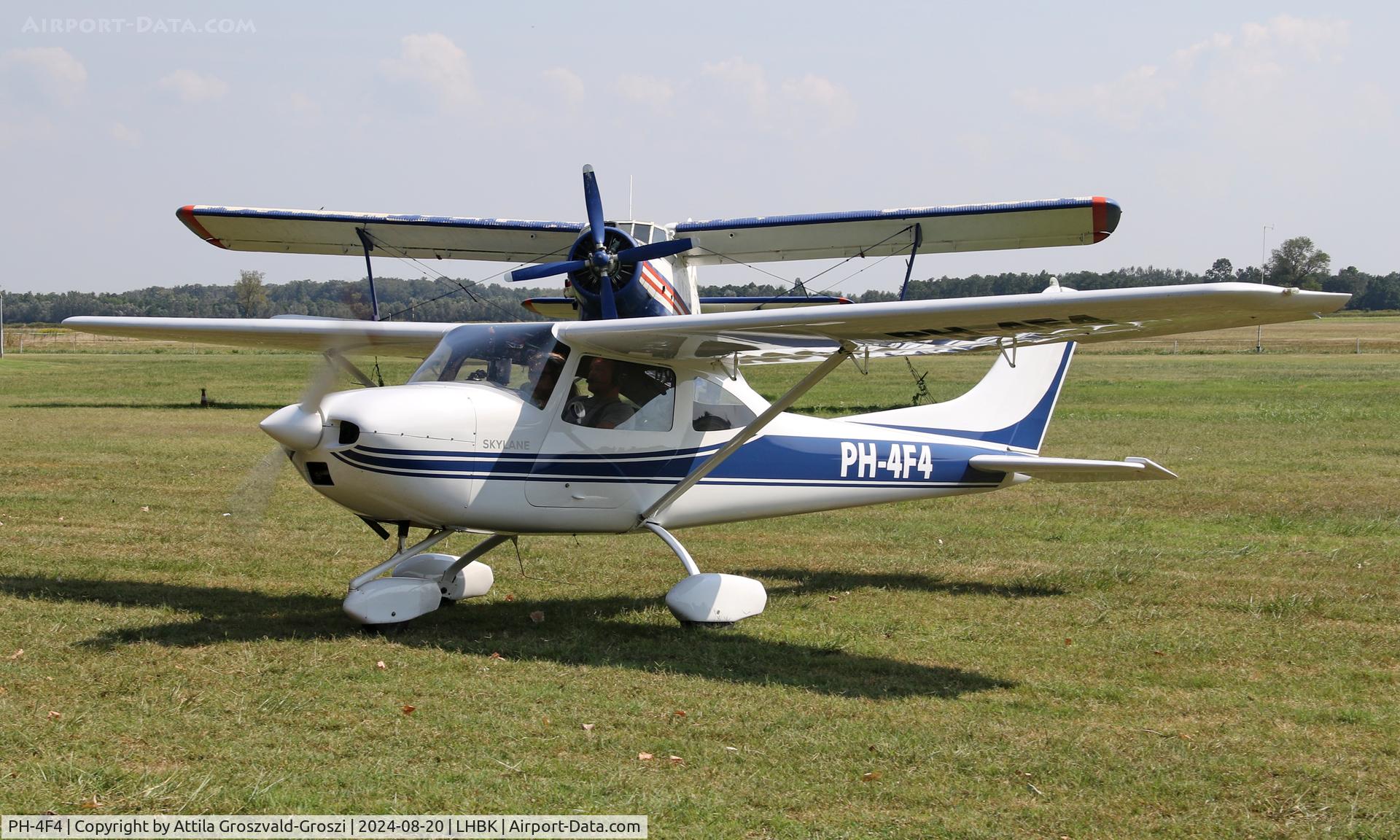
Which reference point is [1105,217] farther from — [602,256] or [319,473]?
[319,473]

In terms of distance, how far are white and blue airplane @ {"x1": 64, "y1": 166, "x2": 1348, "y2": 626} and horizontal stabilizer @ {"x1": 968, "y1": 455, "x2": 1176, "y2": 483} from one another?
2 centimetres

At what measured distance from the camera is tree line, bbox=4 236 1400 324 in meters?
11.6

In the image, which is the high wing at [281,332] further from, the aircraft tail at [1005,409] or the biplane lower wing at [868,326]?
the aircraft tail at [1005,409]

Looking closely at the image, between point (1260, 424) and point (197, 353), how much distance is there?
6066 cm

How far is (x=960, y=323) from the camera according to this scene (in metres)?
7.20

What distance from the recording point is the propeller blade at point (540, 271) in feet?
38.8

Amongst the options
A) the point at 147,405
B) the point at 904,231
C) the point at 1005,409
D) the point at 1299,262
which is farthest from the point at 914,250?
the point at 1299,262

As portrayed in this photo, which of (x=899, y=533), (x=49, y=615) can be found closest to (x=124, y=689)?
(x=49, y=615)

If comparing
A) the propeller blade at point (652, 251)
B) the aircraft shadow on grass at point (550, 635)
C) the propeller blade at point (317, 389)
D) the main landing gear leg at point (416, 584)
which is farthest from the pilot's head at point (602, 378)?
the propeller blade at point (652, 251)

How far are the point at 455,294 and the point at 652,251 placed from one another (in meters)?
3.35

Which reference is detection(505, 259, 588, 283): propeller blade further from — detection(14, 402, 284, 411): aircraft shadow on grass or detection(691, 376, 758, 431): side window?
detection(14, 402, 284, 411): aircraft shadow on grass

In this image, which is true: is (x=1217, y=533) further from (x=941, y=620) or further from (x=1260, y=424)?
(x=1260, y=424)

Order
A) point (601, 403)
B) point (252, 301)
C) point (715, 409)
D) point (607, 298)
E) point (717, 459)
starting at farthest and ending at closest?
point (252, 301) < point (607, 298) < point (715, 409) < point (717, 459) < point (601, 403)

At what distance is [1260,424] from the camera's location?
23.3 m
